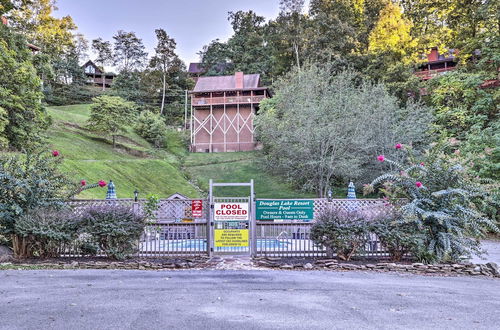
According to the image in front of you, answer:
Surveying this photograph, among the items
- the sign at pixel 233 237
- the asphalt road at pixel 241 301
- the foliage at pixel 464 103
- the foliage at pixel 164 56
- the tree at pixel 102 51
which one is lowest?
the asphalt road at pixel 241 301

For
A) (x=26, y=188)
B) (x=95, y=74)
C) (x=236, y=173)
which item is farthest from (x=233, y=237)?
→ (x=95, y=74)

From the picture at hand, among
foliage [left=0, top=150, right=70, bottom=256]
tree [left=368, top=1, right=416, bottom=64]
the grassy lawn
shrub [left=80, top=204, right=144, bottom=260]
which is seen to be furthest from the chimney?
shrub [left=80, top=204, right=144, bottom=260]

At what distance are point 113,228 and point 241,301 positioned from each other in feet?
13.0

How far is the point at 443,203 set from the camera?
25.3 feet

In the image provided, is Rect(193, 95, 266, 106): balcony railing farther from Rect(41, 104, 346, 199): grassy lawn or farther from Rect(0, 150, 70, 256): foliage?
Rect(0, 150, 70, 256): foliage

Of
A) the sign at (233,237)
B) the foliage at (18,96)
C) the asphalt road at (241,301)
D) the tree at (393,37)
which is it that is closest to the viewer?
the asphalt road at (241,301)

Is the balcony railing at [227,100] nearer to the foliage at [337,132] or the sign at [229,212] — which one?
the foliage at [337,132]

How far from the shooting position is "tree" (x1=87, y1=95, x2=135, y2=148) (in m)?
30.1

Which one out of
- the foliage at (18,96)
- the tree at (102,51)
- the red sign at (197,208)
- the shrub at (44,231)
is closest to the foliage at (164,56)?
the tree at (102,51)

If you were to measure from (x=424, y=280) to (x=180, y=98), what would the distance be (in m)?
44.2

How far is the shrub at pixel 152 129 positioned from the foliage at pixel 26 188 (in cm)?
2788

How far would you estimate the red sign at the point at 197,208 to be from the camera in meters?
8.55

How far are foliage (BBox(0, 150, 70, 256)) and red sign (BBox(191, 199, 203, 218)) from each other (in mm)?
2954

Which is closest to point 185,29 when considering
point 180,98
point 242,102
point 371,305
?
point 180,98
